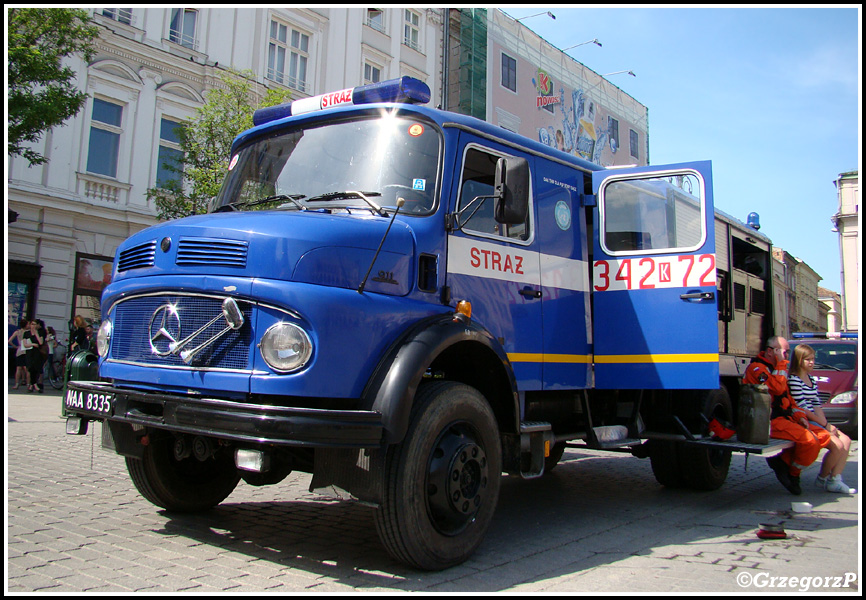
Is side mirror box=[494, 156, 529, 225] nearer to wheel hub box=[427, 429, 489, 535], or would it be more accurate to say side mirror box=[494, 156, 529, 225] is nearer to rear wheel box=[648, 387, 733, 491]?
Answer: wheel hub box=[427, 429, 489, 535]

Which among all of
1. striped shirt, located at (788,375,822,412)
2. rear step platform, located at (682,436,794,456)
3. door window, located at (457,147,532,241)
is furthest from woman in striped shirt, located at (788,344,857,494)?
door window, located at (457,147,532,241)

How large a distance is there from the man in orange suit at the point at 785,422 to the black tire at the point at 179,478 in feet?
15.9

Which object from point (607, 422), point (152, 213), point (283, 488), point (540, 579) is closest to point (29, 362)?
point (152, 213)

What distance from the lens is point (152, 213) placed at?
20250 millimetres

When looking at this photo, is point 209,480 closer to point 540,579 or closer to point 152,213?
point 540,579

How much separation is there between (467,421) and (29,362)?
14254mm

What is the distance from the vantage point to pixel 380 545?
4.61 metres

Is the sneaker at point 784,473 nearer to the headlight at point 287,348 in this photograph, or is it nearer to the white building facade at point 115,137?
the headlight at point 287,348

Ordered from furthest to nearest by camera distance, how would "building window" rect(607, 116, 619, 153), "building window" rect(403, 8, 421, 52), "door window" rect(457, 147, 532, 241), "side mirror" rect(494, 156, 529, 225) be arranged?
1. "building window" rect(607, 116, 619, 153)
2. "building window" rect(403, 8, 421, 52)
3. "door window" rect(457, 147, 532, 241)
4. "side mirror" rect(494, 156, 529, 225)

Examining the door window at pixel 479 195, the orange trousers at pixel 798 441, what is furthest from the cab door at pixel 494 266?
the orange trousers at pixel 798 441

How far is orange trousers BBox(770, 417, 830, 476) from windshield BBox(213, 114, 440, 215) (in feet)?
15.2

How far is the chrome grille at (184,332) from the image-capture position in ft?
12.4

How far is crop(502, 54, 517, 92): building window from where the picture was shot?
3300 centimetres

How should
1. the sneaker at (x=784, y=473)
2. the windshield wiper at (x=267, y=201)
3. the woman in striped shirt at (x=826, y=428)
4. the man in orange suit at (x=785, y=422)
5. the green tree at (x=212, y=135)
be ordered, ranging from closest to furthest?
the windshield wiper at (x=267, y=201) < the man in orange suit at (x=785, y=422) < the sneaker at (x=784, y=473) < the woman in striped shirt at (x=826, y=428) < the green tree at (x=212, y=135)
